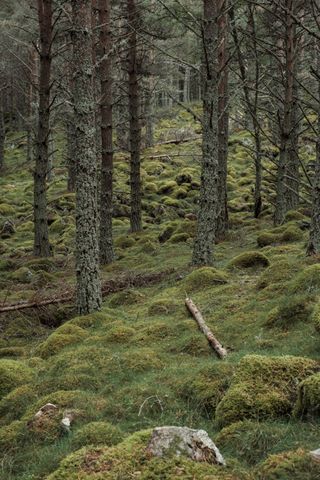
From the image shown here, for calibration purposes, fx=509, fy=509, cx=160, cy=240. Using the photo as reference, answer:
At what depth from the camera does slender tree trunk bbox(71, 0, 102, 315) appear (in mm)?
8688

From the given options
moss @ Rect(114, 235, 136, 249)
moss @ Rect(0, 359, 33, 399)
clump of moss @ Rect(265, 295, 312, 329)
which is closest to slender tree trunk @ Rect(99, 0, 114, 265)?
moss @ Rect(114, 235, 136, 249)

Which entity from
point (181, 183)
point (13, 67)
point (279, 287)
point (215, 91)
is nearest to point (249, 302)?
point (279, 287)

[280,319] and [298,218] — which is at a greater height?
[298,218]

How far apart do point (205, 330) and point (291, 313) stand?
1.22 metres

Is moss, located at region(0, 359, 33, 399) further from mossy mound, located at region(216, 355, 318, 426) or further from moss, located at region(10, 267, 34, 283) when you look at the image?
moss, located at region(10, 267, 34, 283)

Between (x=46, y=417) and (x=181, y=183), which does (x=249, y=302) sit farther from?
(x=181, y=183)

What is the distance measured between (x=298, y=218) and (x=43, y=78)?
8.91 meters

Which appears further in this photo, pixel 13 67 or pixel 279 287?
pixel 13 67

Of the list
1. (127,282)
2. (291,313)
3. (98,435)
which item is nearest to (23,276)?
(127,282)

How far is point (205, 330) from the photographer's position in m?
7.12

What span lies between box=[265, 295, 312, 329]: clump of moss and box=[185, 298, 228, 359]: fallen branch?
0.77 m

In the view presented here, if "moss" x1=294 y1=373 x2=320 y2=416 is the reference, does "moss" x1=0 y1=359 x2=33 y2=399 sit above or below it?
below

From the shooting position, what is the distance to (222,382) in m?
5.20

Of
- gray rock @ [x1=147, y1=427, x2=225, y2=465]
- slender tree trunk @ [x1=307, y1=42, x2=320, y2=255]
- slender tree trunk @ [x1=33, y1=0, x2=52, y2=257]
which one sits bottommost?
gray rock @ [x1=147, y1=427, x2=225, y2=465]
